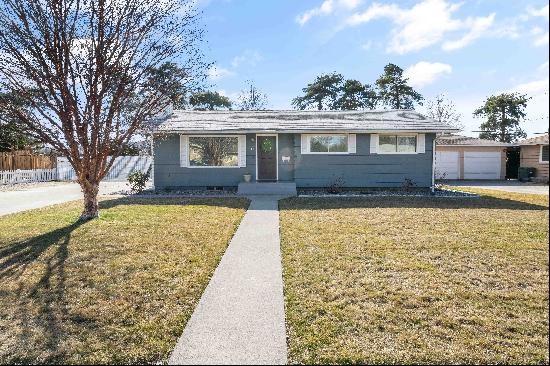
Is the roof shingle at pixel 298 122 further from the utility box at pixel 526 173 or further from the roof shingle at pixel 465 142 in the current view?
the utility box at pixel 526 173

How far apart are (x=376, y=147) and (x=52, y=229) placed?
12.7m

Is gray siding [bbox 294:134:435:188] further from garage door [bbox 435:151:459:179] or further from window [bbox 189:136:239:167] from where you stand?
garage door [bbox 435:151:459:179]

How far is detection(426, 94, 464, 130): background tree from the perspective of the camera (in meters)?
41.9

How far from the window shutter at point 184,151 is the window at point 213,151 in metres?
0.14

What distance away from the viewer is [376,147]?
53.2 ft

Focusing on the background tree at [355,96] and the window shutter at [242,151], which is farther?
the background tree at [355,96]

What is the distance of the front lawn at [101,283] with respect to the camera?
3209 mm

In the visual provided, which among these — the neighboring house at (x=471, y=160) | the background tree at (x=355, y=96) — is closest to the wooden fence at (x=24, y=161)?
the neighboring house at (x=471, y=160)

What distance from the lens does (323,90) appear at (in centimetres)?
3800

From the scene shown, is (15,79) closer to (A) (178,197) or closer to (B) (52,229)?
(B) (52,229)

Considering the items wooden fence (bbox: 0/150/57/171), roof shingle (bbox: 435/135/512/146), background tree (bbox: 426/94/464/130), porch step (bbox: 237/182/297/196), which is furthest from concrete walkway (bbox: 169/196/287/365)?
background tree (bbox: 426/94/464/130)

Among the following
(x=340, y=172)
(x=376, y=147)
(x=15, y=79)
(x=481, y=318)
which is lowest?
(x=481, y=318)

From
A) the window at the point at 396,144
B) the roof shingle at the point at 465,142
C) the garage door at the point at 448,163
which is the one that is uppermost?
the roof shingle at the point at 465,142

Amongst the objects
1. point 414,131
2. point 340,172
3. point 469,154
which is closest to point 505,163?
point 469,154
